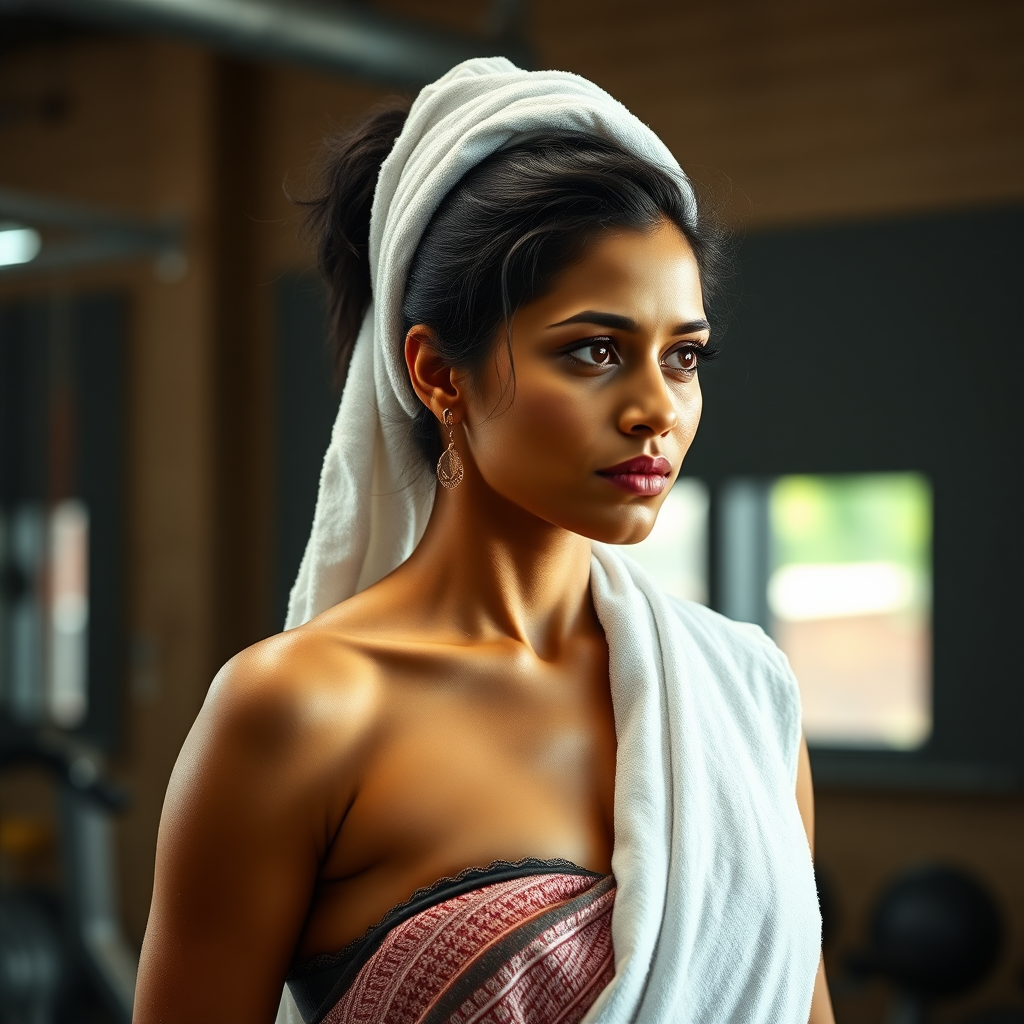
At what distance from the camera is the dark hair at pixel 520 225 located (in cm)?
108

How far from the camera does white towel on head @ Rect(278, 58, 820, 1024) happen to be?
1.06 m

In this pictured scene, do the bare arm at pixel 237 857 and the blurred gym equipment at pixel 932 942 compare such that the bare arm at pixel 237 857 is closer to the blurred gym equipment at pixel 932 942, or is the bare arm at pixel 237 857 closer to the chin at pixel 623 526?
the chin at pixel 623 526

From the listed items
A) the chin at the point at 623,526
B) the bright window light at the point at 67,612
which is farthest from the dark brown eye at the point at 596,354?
the bright window light at the point at 67,612

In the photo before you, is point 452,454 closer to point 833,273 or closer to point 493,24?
point 493,24

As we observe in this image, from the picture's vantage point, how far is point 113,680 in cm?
523

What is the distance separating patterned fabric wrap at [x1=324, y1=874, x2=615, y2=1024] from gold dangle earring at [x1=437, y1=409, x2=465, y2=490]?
35 cm

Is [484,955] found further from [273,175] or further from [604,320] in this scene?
[273,175]

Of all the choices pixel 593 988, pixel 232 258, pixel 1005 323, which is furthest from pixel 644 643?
pixel 232 258

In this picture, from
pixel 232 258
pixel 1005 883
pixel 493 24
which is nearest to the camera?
pixel 493 24

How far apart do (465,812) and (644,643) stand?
0.24 metres

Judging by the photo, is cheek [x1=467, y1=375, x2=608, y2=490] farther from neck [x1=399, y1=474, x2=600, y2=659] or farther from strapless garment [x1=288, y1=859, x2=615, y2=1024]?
strapless garment [x1=288, y1=859, x2=615, y2=1024]

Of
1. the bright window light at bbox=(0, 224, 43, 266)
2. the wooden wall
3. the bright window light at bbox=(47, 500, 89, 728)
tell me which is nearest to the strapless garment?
the bright window light at bbox=(0, 224, 43, 266)

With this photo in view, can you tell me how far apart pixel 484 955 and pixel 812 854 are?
0.39 metres

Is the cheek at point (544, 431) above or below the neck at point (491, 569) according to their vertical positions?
above
